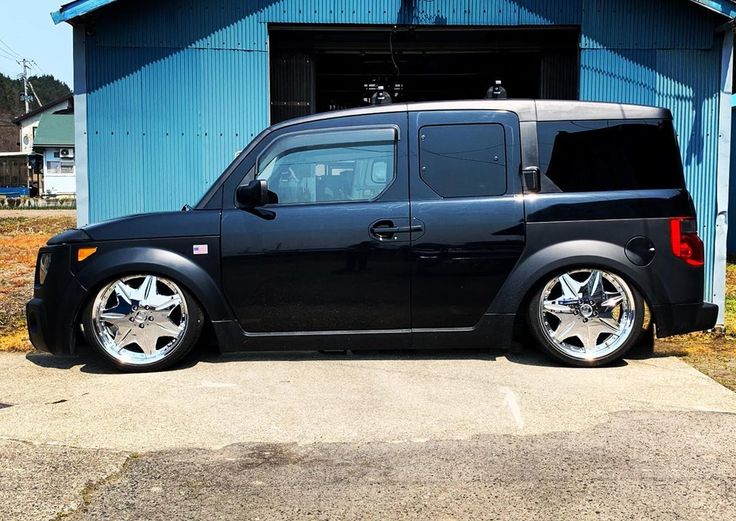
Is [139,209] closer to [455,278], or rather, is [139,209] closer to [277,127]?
[277,127]

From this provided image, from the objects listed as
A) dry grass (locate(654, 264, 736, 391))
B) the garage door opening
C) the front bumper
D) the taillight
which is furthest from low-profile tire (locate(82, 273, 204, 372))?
dry grass (locate(654, 264, 736, 391))

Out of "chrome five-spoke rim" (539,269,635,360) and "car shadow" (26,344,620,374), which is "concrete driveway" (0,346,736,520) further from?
"chrome five-spoke rim" (539,269,635,360)

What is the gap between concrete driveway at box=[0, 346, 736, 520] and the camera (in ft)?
10.5

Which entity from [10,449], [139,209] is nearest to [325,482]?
[10,449]

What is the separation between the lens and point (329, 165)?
5.52 meters

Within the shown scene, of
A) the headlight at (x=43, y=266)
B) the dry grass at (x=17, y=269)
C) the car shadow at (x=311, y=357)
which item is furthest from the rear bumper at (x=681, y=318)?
the dry grass at (x=17, y=269)

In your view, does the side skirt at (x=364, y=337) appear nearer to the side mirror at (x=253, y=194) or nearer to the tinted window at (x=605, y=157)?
the side mirror at (x=253, y=194)

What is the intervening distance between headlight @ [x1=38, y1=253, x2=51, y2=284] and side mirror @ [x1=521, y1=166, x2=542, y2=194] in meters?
3.57

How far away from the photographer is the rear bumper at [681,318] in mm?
5445

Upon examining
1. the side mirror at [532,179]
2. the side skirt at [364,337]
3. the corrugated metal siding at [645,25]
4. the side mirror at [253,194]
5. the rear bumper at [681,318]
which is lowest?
the side skirt at [364,337]

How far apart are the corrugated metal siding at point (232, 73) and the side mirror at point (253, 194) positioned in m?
2.55

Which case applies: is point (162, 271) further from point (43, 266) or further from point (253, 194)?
point (43, 266)

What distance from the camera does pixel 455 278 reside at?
5363 millimetres

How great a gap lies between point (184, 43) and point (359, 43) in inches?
84.8
